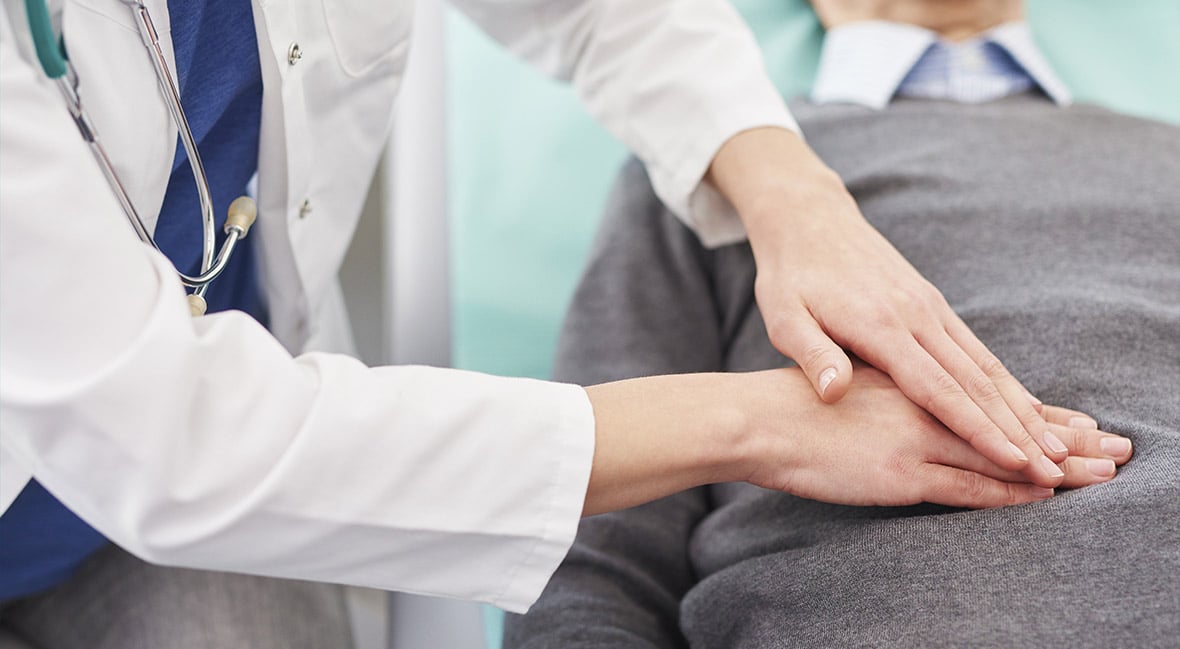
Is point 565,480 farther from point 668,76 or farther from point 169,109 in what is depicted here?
point 668,76

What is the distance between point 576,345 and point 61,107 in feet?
1.87

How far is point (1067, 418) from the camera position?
0.71m

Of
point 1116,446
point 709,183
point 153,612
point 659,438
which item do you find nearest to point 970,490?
point 1116,446

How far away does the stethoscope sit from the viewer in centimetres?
51

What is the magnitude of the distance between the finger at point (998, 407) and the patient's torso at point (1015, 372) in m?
0.03

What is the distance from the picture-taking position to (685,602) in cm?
80

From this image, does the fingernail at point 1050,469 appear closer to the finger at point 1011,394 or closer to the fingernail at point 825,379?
the finger at point 1011,394

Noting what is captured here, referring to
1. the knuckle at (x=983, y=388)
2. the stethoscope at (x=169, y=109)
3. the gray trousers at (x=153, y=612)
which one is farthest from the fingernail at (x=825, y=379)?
the gray trousers at (x=153, y=612)

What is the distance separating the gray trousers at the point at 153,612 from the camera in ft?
2.81

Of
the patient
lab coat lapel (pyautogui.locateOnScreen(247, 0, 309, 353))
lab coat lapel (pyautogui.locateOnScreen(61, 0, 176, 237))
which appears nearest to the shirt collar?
the patient

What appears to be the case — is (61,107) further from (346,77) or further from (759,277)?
(759,277)

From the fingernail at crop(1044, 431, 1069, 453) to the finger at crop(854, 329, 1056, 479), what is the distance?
23mm

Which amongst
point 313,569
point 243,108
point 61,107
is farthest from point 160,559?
point 243,108

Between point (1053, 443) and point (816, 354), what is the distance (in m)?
0.17
